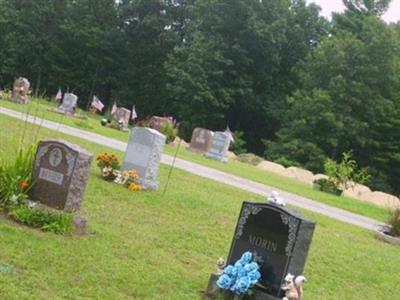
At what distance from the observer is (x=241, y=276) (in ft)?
20.2

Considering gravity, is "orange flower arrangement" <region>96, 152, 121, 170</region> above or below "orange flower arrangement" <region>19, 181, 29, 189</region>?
above

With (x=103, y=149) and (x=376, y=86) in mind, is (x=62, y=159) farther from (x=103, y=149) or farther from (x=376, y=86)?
(x=376, y=86)

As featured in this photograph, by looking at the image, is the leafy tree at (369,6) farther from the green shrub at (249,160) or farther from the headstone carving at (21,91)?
the headstone carving at (21,91)

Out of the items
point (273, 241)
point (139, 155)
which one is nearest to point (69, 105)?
point (139, 155)

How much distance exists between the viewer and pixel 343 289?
26.8 feet

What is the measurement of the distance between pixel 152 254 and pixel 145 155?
5265 mm

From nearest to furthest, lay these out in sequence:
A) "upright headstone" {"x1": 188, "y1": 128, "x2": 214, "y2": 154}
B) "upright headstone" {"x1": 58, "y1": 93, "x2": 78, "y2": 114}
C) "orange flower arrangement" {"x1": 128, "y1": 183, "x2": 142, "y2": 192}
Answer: "orange flower arrangement" {"x1": 128, "y1": 183, "x2": 142, "y2": 192}
"upright headstone" {"x1": 188, "y1": 128, "x2": 214, "y2": 154}
"upright headstone" {"x1": 58, "y1": 93, "x2": 78, "y2": 114}

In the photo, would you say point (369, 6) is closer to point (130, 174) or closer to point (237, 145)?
point (237, 145)

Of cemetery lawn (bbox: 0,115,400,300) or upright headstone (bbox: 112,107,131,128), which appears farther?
upright headstone (bbox: 112,107,131,128)

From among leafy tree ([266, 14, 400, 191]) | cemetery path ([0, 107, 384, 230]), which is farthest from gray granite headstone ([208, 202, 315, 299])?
leafy tree ([266, 14, 400, 191])

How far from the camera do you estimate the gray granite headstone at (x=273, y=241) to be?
20.2ft

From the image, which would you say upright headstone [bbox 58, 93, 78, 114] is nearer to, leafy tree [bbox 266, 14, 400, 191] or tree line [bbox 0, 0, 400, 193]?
tree line [bbox 0, 0, 400, 193]

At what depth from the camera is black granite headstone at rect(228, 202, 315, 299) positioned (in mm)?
6168

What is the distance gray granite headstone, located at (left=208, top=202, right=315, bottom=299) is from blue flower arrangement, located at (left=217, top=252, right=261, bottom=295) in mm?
142
